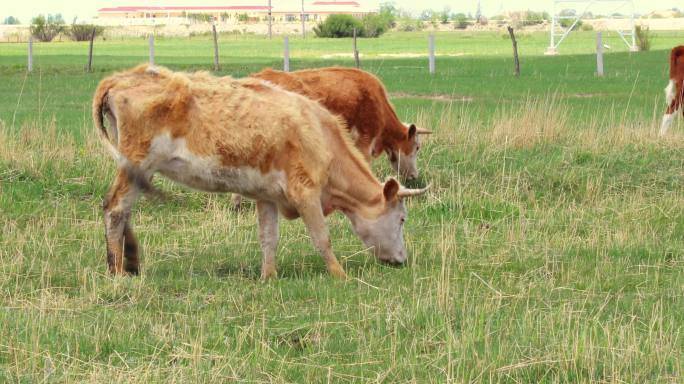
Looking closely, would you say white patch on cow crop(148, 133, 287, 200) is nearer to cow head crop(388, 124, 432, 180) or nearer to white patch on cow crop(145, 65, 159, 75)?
white patch on cow crop(145, 65, 159, 75)

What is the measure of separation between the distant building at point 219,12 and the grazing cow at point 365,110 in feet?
483

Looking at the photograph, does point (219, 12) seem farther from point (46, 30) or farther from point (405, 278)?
point (405, 278)

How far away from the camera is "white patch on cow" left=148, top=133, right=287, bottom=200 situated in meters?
8.61

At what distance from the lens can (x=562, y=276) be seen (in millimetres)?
8422

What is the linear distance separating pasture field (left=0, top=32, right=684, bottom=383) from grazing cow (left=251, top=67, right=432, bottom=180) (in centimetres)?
41

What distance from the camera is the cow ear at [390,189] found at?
9.20 metres

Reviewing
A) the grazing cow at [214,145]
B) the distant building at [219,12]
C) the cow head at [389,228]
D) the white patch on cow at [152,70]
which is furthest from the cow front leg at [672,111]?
the distant building at [219,12]

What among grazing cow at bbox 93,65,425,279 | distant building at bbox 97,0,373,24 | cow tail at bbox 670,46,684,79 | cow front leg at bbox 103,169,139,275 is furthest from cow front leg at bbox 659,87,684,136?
distant building at bbox 97,0,373,24

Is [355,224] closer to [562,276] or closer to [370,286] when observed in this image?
[370,286]

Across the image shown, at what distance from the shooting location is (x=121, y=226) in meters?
8.82

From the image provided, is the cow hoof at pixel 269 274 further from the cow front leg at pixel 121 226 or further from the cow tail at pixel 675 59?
the cow tail at pixel 675 59

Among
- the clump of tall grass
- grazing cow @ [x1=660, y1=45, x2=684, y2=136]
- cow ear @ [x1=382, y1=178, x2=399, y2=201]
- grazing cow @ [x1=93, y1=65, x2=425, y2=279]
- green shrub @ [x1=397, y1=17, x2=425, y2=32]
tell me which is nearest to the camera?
grazing cow @ [x1=93, y1=65, x2=425, y2=279]

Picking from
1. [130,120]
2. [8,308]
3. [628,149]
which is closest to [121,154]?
[130,120]

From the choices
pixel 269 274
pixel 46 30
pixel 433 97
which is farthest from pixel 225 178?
pixel 46 30
